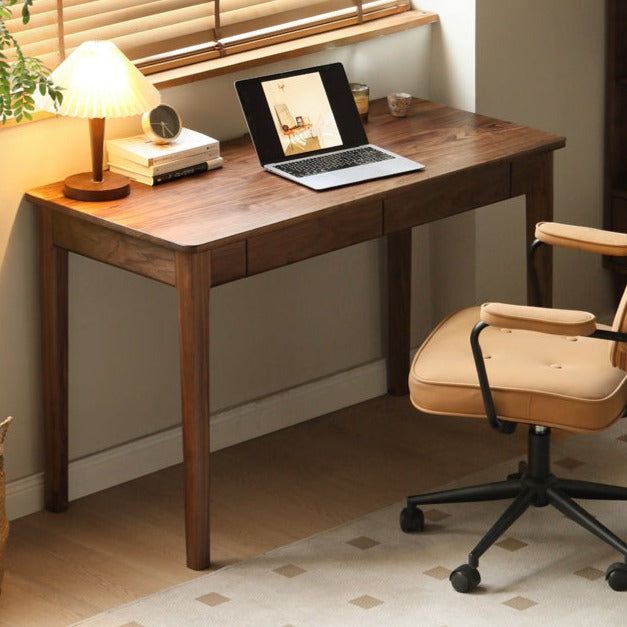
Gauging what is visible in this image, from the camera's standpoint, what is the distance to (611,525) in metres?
3.69

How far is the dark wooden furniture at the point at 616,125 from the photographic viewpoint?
15.6 feet

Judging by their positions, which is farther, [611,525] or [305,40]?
[305,40]

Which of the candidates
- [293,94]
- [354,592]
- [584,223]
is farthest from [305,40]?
[354,592]

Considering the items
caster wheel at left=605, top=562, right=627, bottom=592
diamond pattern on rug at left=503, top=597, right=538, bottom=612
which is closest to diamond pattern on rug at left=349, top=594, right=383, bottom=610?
diamond pattern on rug at left=503, top=597, right=538, bottom=612

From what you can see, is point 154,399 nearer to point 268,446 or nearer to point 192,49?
point 268,446

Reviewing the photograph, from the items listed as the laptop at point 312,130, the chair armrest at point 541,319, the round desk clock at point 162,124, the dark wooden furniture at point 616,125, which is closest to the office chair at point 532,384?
the chair armrest at point 541,319

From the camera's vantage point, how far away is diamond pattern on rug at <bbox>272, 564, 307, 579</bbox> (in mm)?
3510

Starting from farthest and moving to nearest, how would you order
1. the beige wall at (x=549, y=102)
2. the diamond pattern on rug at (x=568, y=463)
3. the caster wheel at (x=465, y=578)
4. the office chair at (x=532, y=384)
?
the beige wall at (x=549, y=102) < the diamond pattern on rug at (x=568, y=463) < the caster wheel at (x=465, y=578) < the office chair at (x=532, y=384)

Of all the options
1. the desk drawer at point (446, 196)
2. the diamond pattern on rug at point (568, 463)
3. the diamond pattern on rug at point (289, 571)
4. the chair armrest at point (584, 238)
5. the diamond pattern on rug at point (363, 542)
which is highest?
the desk drawer at point (446, 196)

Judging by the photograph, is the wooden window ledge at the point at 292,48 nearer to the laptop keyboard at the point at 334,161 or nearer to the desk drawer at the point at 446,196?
the laptop keyboard at the point at 334,161

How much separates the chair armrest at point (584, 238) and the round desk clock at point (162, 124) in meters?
→ 0.91

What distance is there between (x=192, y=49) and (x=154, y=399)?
3.03 feet

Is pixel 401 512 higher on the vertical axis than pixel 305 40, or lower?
lower

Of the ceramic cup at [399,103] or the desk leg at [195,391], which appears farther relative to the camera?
the ceramic cup at [399,103]
